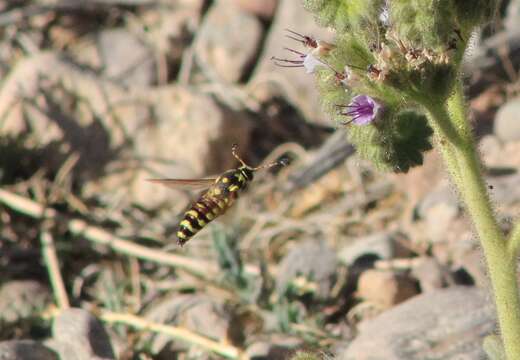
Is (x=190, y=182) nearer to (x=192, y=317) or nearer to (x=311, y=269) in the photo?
(x=192, y=317)

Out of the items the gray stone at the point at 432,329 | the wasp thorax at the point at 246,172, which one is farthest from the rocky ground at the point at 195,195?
the wasp thorax at the point at 246,172

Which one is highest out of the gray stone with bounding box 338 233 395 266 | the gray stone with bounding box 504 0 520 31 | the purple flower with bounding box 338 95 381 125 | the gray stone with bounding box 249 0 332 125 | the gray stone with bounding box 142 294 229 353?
the gray stone with bounding box 249 0 332 125

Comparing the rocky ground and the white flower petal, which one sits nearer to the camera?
the white flower petal

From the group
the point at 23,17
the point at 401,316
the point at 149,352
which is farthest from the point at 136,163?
the point at 401,316

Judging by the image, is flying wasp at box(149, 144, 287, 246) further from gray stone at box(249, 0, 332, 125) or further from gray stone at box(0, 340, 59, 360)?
gray stone at box(249, 0, 332, 125)

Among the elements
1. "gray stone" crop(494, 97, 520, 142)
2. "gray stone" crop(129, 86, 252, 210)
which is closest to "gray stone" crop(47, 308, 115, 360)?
"gray stone" crop(129, 86, 252, 210)

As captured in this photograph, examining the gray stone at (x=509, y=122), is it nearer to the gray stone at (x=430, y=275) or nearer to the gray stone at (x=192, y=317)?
the gray stone at (x=430, y=275)

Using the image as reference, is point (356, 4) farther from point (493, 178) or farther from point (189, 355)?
point (493, 178)
